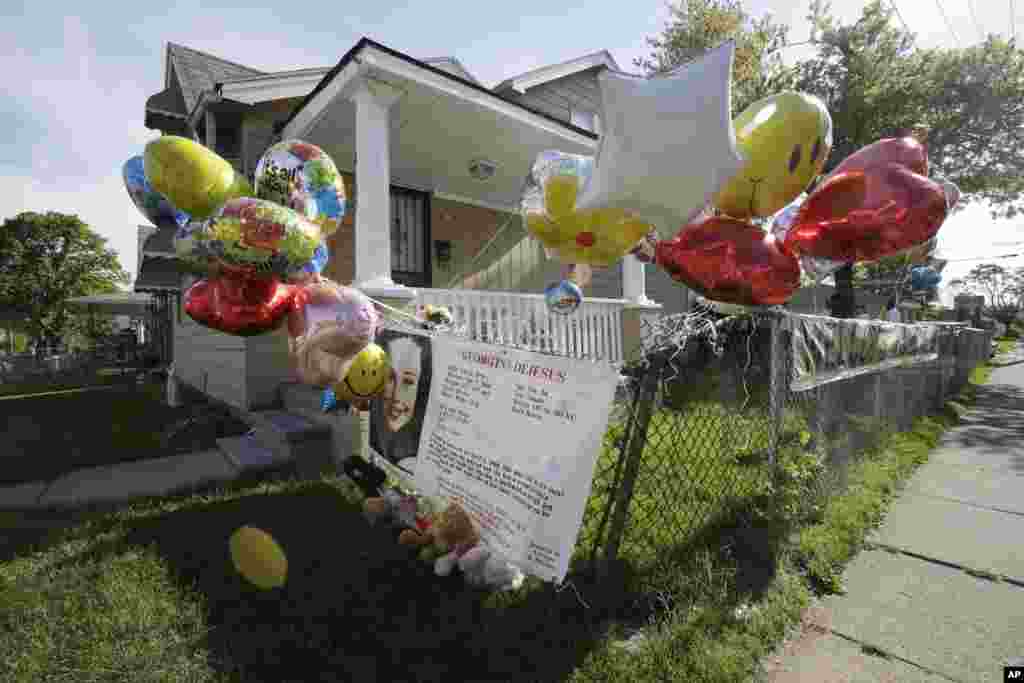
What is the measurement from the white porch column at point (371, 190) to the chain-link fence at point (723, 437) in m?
2.76

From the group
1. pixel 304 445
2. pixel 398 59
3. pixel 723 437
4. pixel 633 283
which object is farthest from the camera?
pixel 633 283

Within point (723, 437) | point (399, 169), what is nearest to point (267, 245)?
point (723, 437)

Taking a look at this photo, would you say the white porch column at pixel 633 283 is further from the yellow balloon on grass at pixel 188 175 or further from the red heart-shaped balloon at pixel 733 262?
the yellow balloon on grass at pixel 188 175

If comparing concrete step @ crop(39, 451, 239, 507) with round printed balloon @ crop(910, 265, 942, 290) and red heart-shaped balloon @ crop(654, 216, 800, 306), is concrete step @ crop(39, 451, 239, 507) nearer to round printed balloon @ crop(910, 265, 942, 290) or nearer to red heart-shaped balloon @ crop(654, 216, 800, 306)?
red heart-shaped balloon @ crop(654, 216, 800, 306)

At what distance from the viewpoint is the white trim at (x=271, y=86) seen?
5.63 metres

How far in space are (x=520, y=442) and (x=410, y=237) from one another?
6.35 m

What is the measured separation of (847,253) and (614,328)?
17.1 feet

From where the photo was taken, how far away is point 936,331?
6.90 meters

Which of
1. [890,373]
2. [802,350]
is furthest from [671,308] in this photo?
[802,350]

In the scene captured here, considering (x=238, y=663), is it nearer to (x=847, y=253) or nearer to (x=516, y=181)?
(x=847, y=253)

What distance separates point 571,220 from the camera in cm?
233

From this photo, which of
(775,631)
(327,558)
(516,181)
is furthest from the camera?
(516,181)

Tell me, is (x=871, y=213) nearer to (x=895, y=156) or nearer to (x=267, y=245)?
(x=895, y=156)

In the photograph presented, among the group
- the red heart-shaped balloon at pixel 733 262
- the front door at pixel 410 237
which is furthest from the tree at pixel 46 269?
the red heart-shaped balloon at pixel 733 262
